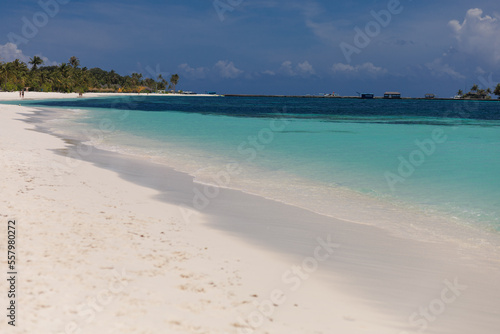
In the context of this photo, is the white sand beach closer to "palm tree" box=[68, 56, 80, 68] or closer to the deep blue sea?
the deep blue sea

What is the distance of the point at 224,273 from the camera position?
6.04 m

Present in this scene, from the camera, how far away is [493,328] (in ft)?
16.4

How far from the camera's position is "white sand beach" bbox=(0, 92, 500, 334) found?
475 centimetres

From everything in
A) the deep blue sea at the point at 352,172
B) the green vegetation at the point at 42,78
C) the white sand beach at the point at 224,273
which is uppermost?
the green vegetation at the point at 42,78

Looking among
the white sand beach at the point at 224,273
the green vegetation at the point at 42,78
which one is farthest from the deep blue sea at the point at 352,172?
the green vegetation at the point at 42,78

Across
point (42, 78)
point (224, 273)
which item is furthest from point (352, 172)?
point (42, 78)

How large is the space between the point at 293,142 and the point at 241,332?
82.3ft

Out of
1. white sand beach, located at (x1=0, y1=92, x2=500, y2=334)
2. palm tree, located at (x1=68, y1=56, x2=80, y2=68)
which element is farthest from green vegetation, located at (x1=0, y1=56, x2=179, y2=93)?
white sand beach, located at (x1=0, y1=92, x2=500, y2=334)

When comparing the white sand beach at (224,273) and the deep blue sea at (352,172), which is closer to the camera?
the white sand beach at (224,273)

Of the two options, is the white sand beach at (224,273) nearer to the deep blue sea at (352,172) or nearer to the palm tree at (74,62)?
the deep blue sea at (352,172)

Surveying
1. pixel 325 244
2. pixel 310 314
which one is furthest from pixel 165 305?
pixel 325 244

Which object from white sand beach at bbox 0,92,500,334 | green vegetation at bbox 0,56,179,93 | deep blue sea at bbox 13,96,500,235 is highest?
green vegetation at bbox 0,56,179,93

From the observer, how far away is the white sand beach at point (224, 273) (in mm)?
4754

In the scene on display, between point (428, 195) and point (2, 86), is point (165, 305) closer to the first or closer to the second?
point (428, 195)
